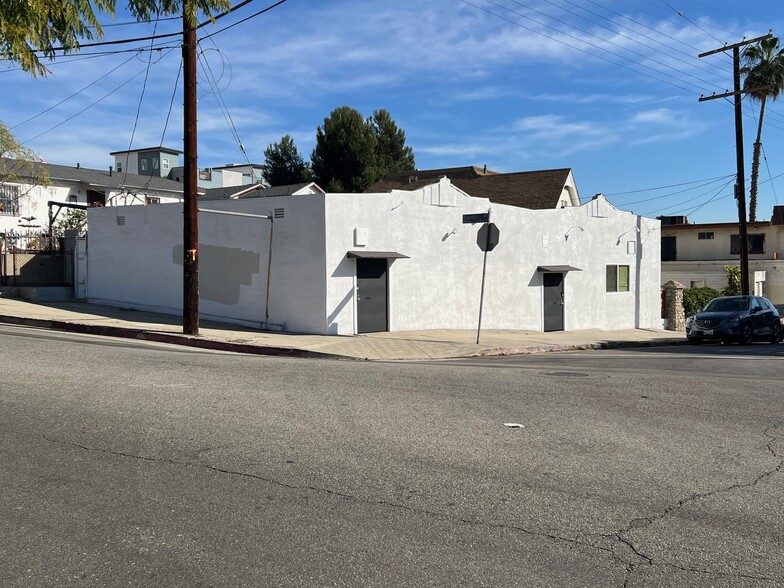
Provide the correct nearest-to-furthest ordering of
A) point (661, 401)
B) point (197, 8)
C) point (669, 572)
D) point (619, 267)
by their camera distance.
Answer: point (669, 572)
point (661, 401)
point (197, 8)
point (619, 267)

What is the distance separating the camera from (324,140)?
174ft

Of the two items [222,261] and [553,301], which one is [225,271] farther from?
[553,301]

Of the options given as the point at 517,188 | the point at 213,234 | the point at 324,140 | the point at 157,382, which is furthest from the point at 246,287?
the point at 324,140

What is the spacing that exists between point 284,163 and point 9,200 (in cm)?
2376

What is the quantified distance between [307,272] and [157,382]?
868 cm

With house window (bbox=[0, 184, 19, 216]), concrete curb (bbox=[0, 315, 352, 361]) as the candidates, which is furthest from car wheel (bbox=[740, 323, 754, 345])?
house window (bbox=[0, 184, 19, 216])

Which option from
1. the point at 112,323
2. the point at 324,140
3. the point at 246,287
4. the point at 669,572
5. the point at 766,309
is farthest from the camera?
the point at 324,140

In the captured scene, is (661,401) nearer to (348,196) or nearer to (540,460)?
(540,460)

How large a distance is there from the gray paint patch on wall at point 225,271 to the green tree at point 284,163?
3574cm

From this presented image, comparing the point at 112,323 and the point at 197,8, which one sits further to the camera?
the point at 112,323

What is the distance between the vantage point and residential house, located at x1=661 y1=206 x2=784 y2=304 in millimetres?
43344

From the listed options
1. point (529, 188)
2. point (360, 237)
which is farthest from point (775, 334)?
point (360, 237)

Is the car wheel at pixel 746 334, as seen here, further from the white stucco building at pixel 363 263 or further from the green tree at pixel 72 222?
the green tree at pixel 72 222

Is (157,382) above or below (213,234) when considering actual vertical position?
below
